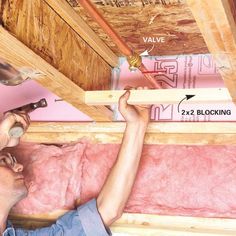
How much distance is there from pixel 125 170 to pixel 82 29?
2.06 ft

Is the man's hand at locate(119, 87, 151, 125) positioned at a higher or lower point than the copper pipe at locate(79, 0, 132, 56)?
lower

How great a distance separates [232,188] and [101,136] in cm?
68

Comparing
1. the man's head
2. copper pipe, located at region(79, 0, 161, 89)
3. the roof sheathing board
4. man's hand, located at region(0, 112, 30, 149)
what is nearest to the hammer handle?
man's hand, located at region(0, 112, 30, 149)

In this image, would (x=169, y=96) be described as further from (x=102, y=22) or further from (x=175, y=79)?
(x=175, y=79)

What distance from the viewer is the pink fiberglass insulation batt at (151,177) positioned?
1.86 meters

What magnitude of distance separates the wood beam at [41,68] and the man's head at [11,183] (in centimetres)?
48

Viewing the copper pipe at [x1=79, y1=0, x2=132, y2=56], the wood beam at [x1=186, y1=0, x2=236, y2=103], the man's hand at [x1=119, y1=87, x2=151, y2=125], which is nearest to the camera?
the wood beam at [x1=186, y1=0, x2=236, y2=103]

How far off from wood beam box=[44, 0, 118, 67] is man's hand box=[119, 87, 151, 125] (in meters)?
0.32

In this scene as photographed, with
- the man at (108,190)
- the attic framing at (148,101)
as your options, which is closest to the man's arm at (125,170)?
the man at (108,190)

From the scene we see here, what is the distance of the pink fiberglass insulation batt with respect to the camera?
186 cm

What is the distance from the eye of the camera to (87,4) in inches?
42.9

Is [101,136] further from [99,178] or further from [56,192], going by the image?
[56,192]

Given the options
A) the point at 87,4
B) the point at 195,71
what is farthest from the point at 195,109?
the point at 87,4

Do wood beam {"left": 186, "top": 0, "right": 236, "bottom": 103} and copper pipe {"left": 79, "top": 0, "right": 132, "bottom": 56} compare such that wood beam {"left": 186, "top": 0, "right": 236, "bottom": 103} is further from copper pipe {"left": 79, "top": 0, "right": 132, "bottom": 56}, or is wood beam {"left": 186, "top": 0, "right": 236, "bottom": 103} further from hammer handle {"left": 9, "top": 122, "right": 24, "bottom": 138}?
hammer handle {"left": 9, "top": 122, "right": 24, "bottom": 138}
